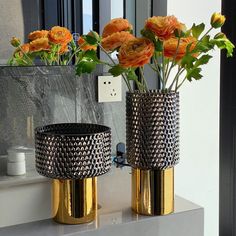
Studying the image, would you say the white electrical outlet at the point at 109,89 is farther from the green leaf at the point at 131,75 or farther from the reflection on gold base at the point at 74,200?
the reflection on gold base at the point at 74,200

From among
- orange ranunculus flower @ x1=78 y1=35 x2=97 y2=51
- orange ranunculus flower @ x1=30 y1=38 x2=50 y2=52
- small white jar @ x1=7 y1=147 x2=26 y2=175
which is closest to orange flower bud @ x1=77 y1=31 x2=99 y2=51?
orange ranunculus flower @ x1=78 y1=35 x2=97 y2=51

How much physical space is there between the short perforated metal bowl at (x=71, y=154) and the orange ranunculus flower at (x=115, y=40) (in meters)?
0.22

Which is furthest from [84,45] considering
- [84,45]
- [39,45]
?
[39,45]

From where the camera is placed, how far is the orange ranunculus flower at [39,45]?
1.25m

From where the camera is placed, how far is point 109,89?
1.39 m

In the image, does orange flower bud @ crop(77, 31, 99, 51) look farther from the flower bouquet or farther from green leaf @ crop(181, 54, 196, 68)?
green leaf @ crop(181, 54, 196, 68)

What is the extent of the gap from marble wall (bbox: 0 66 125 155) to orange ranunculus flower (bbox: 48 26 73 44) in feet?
0.25

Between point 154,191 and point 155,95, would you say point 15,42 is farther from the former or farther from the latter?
point 154,191

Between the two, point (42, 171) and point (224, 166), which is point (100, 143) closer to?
point (42, 171)

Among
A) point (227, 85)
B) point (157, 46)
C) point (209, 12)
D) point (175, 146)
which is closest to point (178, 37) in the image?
point (157, 46)

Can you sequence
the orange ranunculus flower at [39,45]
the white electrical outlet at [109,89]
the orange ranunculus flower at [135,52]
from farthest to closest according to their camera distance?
the white electrical outlet at [109,89]
the orange ranunculus flower at [39,45]
the orange ranunculus flower at [135,52]

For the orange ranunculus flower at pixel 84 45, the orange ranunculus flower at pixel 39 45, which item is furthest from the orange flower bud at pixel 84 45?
the orange ranunculus flower at pixel 39 45

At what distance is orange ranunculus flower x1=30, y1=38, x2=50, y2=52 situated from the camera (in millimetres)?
1253

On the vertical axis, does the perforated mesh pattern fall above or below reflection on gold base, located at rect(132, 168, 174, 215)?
above
